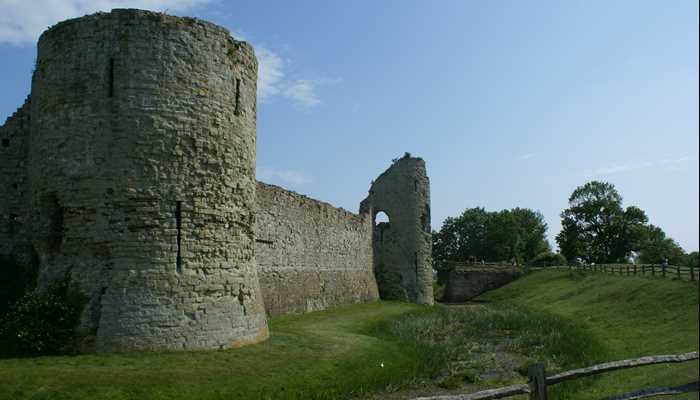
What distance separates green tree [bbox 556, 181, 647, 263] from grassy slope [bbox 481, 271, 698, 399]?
33.9m

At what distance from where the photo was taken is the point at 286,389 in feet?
33.9

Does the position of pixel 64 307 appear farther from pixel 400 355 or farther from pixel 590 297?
pixel 590 297

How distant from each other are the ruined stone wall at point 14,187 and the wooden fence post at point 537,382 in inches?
427

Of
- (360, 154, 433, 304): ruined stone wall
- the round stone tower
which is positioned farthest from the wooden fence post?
(360, 154, 433, 304): ruined stone wall

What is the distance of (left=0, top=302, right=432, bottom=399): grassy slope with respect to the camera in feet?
30.6

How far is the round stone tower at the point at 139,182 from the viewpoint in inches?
462

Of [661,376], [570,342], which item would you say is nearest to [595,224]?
[570,342]

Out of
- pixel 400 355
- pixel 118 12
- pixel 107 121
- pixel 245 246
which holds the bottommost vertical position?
pixel 400 355

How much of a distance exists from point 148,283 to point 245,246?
2.53m

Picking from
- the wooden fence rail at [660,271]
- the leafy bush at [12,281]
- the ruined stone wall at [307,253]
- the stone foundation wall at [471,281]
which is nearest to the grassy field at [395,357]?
the ruined stone wall at [307,253]

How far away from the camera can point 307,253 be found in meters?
25.1

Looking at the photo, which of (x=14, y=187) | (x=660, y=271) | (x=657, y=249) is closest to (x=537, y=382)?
(x=14, y=187)

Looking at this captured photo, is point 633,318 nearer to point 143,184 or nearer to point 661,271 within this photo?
point 661,271

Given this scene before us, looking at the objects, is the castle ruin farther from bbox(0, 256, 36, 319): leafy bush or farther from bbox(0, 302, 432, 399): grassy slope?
bbox(0, 302, 432, 399): grassy slope
